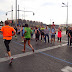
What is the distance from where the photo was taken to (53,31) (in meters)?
11.0

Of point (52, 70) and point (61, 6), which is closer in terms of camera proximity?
point (52, 70)

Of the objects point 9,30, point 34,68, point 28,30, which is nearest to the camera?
point 34,68

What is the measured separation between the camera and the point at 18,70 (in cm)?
405

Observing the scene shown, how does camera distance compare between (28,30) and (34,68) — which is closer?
(34,68)

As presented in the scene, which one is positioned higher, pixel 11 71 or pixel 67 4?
pixel 67 4

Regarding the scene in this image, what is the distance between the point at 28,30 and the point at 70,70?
11.5ft

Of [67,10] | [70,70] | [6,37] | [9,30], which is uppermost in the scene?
[67,10]

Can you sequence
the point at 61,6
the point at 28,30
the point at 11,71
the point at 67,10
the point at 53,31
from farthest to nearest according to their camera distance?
the point at 67,10 → the point at 61,6 → the point at 53,31 → the point at 28,30 → the point at 11,71

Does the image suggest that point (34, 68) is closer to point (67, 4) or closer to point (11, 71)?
point (11, 71)

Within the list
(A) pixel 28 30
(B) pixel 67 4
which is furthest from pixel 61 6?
(A) pixel 28 30

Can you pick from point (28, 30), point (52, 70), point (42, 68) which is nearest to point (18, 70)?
point (42, 68)

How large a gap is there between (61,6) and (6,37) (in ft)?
90.2

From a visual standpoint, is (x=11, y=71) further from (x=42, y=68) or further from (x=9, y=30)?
(x=9, y=30)

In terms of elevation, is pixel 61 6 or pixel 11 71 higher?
pixel 61 6
